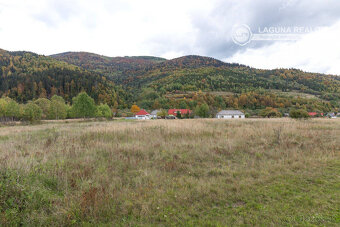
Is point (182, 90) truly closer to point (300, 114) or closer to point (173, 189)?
point (300, 114)

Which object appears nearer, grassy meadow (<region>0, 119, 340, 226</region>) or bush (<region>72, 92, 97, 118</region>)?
grassy meadow (<region>0, 119, 340, 226</region>)

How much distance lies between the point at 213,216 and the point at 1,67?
20003 centimetres

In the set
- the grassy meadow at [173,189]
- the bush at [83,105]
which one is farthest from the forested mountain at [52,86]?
the grassy meadow at [173,189]

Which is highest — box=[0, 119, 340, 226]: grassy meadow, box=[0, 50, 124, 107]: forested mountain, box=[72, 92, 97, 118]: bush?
box=[0, 50, 124, 107]: forested mountain

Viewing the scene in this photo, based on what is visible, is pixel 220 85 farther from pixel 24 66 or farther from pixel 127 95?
pixel 24 66

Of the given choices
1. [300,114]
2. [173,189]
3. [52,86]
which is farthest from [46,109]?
[52,86]

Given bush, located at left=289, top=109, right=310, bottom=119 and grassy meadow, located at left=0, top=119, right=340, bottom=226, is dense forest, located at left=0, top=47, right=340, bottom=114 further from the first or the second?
grassy meadow, located at left=0, top=119, right=340, bottom=226

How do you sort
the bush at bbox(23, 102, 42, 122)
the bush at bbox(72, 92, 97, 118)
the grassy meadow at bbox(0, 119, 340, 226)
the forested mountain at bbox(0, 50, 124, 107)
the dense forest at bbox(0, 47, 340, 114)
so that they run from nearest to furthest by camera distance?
the grassy meadow at bbox(0, 119, 340, 226) → the bush at bbox(23, 102, 42, 122) → the bush at bbox(72, 92, 97, 118) → the forested mountain at bbox(0, 50, 124, 107) → the dense forest at bbox(0, 47, 340, 114)

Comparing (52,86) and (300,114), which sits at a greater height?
(52,86)

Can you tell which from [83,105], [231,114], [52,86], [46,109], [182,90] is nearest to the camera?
[83,105]

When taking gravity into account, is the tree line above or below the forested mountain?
below

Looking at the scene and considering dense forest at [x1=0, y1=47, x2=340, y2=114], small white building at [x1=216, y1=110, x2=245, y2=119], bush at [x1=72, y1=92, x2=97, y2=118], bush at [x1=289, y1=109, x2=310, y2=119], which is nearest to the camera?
bush at [x1=289, y1=109, x2=310, y2=119]

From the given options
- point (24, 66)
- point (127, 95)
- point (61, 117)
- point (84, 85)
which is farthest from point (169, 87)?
point (24, 66)

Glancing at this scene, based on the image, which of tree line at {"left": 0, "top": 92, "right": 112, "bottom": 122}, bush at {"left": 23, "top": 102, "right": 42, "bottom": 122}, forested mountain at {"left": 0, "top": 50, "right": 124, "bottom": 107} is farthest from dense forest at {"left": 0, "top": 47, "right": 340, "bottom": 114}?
bush at {"left": 23, "top": 102, "right": 42, "bottom": 122}
